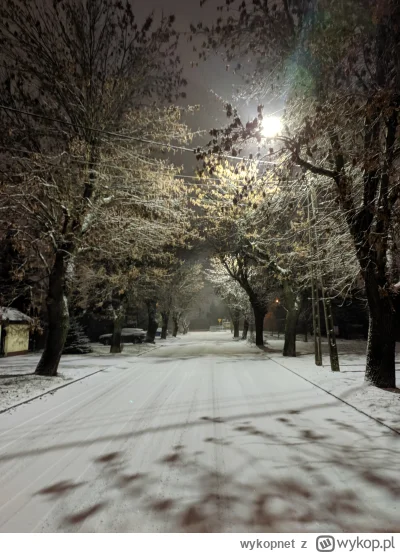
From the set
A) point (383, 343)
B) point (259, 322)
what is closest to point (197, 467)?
point (383, 343)

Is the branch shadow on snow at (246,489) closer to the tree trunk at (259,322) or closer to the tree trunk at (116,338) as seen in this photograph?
the tree trunk at (116,338)

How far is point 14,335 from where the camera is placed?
69.8ft

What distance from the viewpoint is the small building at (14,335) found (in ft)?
65.9

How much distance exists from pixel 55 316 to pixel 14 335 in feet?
38.8

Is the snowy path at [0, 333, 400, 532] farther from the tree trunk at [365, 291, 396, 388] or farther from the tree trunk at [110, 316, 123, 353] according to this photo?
the tree trunk at [110, 316, 123, 353]

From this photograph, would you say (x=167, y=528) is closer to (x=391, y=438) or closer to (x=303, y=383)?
(x=391, y=438)

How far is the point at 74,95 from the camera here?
10.6 meters

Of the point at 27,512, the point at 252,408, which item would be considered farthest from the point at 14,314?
the point at 27,512

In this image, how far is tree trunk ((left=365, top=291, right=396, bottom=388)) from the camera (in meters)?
8.74

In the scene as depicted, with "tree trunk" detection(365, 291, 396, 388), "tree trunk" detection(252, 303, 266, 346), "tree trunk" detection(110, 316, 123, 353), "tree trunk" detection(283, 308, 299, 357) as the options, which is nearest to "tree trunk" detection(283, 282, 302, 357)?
"tree trunk" detection(283, 308, 299, 357)
